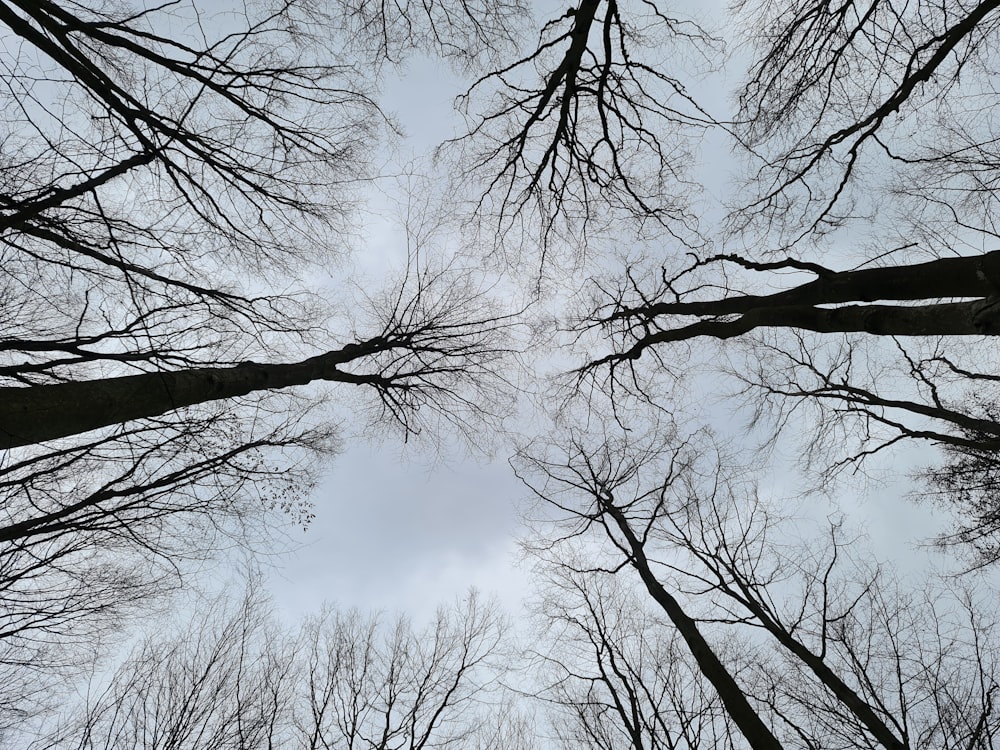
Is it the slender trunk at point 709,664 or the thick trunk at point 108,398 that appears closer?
the thick trunk at point 108,398

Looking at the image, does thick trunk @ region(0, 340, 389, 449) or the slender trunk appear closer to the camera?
thick trunk @ region(0, 340, 389, 449)

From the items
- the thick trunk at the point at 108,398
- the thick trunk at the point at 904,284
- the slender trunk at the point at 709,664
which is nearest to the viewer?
the thick trunk at the point at 108,398

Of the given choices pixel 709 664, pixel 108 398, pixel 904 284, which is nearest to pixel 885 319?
pixel 904 284

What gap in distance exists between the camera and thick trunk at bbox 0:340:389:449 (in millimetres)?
2760

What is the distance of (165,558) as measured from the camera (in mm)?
4609

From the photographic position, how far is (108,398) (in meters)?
3.17

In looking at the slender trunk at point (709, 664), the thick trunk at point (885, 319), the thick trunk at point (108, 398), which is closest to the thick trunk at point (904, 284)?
the thick trunk at point (885, 319)

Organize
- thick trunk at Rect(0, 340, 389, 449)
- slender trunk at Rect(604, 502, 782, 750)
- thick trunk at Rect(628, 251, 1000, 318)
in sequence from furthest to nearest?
slender trunk at Rect(604, 502, 782, 750), thick trunk at Rect(628, 251, 1000, 318), thick trunk at Rect(0, 340, 389, 449)

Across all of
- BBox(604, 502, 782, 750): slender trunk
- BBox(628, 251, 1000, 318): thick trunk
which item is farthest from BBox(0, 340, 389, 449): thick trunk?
BBox(604, 502, 782, 750): slender trunk

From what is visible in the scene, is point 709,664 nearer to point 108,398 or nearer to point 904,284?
point 904,284

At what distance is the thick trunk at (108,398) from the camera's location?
276 centimetres

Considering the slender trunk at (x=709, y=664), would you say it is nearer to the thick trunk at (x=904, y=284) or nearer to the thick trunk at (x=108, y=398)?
the thick trunk at (x=904, y=284)

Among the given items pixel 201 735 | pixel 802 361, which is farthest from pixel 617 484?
pixel 201 735

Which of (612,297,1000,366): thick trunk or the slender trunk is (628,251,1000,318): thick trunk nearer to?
A: (612,297,1000,366): thick trunk
